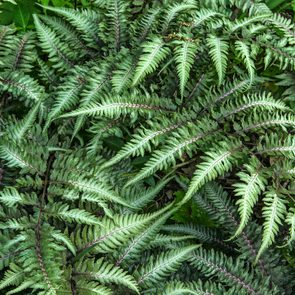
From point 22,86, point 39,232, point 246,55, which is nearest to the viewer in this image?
point 39,232

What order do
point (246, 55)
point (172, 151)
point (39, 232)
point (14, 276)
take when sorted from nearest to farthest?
point (14, 276)
point (39, 232)
point (172, 151)
point (246, 55)

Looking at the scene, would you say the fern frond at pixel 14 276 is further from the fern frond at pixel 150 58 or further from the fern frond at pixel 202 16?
the fern frond at pixel 202 16

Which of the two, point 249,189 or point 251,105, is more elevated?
point 251,105

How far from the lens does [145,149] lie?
2648mm

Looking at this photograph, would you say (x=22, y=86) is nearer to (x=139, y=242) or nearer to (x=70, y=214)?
(x=70, y=214)

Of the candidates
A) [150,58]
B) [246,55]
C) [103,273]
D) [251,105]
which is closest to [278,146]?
[251,105]

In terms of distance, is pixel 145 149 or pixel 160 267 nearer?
pixel 160 267

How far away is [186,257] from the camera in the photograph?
2.44m

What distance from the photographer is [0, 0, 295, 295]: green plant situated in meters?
2.35

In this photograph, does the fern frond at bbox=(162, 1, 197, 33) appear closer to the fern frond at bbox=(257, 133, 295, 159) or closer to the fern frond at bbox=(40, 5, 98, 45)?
the fern frond at bbox=(40, 5, 98, 45)

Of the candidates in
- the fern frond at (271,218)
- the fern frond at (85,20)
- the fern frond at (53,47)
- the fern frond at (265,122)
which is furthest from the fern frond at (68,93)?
the fern frond at (271,218)

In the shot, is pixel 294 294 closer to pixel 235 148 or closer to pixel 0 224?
pixel 235 148

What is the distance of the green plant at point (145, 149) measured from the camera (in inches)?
92.4

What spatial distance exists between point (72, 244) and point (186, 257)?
1.99ft
